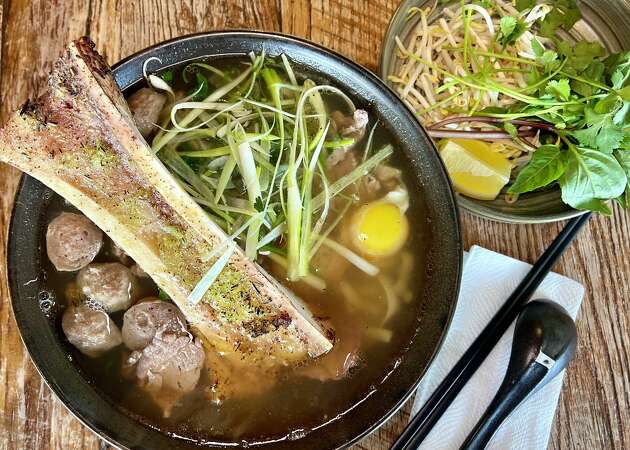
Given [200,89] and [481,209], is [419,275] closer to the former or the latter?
[481,209]

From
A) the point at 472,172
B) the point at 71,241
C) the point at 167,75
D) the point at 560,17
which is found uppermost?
the point at 560,17

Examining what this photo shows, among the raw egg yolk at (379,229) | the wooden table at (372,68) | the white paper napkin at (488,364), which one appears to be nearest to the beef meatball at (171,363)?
the wooden table at (372,68)

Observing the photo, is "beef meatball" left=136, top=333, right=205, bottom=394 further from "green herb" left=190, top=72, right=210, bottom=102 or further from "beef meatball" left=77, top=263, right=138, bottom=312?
"green herb" left=190, top=72, right=210, bottom=102

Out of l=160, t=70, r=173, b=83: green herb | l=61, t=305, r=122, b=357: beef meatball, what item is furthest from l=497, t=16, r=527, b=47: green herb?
l=61, t=305, r=122, b=357: beef meatball

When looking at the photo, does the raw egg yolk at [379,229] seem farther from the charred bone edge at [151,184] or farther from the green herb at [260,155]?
the charred bone edge at [151,184]

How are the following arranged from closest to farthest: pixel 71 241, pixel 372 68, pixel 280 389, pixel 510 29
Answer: pixel 71 241 < pixel 280 389 < pixel 510 29 < pixel 372 68

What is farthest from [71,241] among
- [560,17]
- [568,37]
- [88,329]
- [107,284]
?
[568,37]
